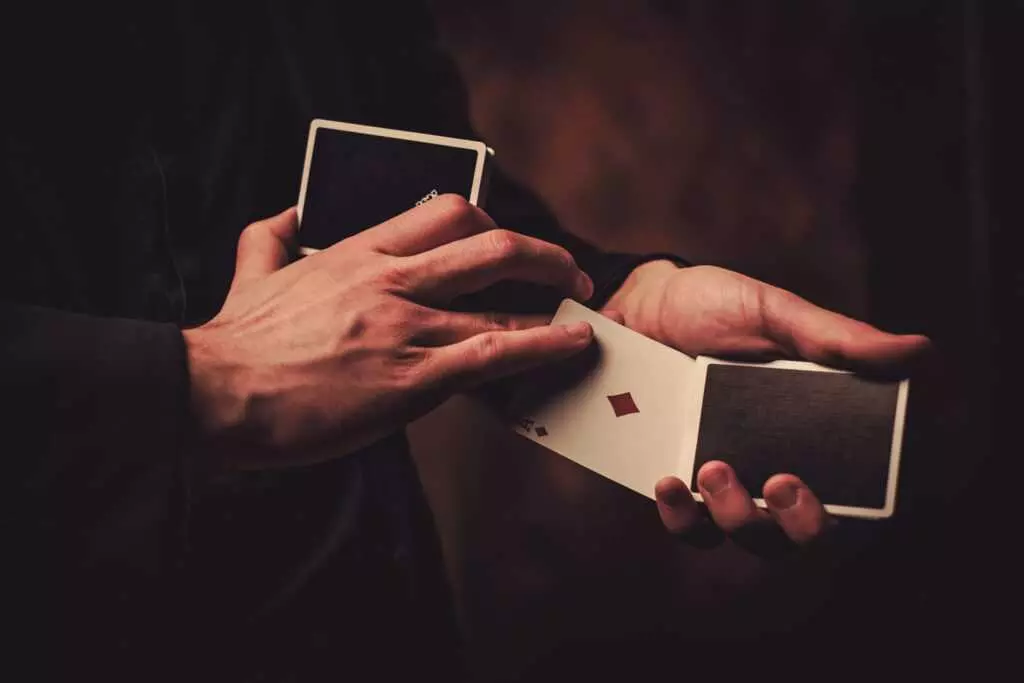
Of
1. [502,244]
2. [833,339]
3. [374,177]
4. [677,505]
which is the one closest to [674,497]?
[677,505]

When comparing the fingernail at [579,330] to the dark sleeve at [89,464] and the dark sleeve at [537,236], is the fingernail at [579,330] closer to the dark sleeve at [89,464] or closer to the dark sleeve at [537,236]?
the dark sleeve at [537,236]

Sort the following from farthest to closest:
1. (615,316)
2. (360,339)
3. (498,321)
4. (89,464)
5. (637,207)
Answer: (637,207), (615,316), (498,321), (360,339), (89,464)

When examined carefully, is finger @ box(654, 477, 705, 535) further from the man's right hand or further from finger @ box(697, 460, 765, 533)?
the man's right hand

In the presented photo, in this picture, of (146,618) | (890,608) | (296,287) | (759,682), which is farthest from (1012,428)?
(146,618)

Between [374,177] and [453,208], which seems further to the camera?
[374,177]

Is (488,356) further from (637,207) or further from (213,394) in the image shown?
(637,207)

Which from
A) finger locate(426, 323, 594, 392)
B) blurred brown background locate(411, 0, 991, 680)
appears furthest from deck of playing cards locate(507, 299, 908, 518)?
blurred brown background locate(411, 0, 991, 680)
